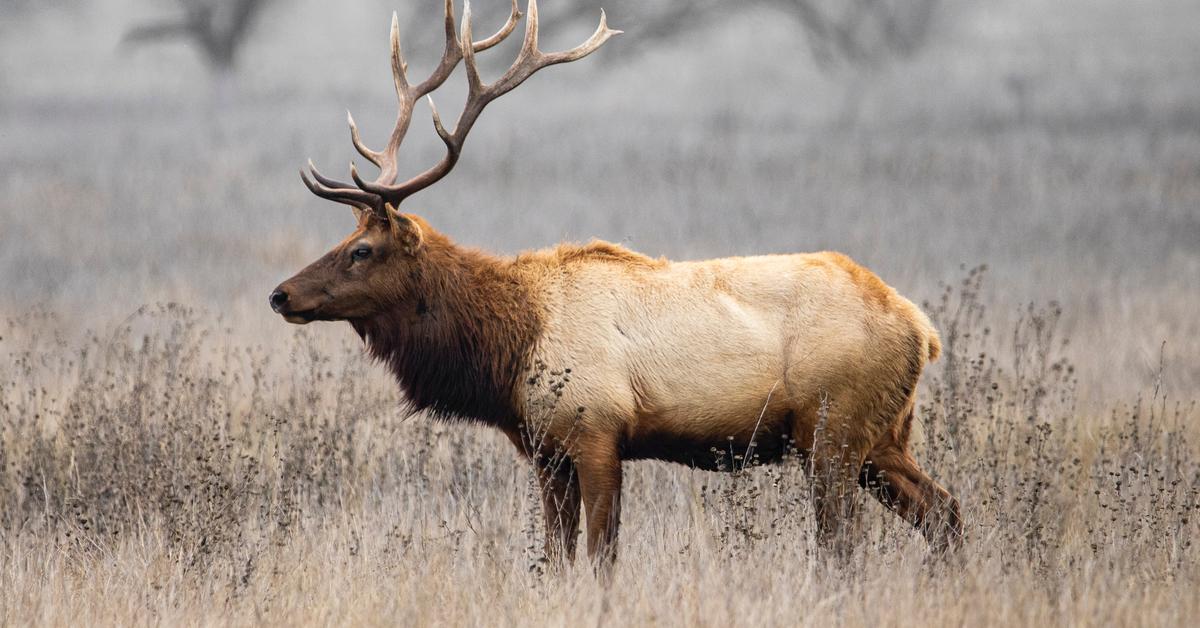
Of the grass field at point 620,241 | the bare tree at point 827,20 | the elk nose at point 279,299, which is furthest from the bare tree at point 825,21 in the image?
the elk nose at point 279,299

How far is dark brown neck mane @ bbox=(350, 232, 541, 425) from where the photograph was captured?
6.32m

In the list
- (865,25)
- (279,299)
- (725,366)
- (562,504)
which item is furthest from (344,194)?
(865,25)

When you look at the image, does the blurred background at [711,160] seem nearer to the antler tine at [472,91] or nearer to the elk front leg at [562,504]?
the antler tine at [472,91]

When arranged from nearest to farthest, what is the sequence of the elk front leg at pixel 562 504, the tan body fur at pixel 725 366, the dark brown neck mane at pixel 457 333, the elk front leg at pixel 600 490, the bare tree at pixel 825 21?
the elk front leg at pixel 600 490 < the tan body fur at pixel 725 366 < the elk front leg at pixel 562 504 < the dark brown neck mane at pixel 457 333 < the bare tree at pixel 825 21

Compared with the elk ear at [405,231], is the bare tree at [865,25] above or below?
above

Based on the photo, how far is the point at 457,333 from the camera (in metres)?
6.44

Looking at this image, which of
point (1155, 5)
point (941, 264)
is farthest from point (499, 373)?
point (1155, 5)

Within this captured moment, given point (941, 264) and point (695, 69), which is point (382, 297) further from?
point (695, 69)

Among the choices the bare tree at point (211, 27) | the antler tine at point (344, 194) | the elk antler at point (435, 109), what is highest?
the bare tree at point (211, 27)

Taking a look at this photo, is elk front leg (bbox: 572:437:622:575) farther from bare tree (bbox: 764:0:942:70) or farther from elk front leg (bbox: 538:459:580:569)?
bare tree (bbox: 764:0:942:70)

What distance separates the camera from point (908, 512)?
20.9ft

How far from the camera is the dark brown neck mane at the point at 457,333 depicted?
632 cm

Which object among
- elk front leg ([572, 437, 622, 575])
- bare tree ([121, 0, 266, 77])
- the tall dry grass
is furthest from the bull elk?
bare tree ([121, 0, 266, 77])

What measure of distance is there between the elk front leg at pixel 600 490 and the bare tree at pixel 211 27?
27.0 metres
